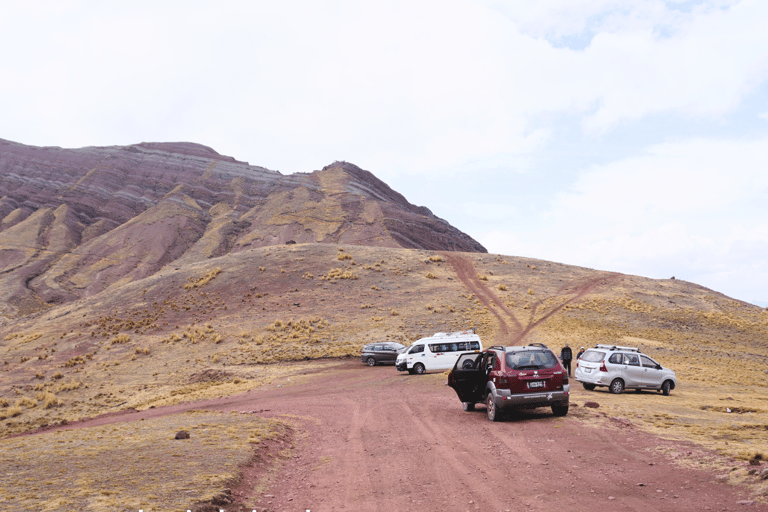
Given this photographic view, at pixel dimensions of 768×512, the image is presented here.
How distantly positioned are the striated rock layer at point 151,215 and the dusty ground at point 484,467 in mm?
79019

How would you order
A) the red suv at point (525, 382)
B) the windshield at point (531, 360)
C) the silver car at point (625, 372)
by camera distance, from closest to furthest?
the red suv at point (525, 382)
the windshield at point (531, 360)
the silver car at point (625, 372)

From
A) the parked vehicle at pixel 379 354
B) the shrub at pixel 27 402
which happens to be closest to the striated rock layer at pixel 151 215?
the shrub at pixel 27 402

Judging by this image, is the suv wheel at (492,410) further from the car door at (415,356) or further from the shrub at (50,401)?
the shrub at (50,401)

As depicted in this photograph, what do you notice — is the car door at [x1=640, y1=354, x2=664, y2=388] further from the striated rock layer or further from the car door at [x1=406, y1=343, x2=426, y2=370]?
the striated rock layer

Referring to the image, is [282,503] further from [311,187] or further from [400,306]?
[311,187]

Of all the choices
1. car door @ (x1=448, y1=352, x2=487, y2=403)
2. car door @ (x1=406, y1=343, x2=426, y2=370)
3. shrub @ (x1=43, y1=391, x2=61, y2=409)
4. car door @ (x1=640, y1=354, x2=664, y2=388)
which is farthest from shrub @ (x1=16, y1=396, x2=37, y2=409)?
car door @ (x1=640, y1=354, x2=664, y2=388)

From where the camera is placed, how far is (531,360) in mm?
14141

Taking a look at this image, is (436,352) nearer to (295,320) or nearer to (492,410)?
(492,410)

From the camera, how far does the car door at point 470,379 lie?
51.0 feet

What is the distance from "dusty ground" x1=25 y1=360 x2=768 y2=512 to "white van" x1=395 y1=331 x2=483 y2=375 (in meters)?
12.5

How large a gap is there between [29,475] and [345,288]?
148 ft

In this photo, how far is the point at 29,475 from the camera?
9531 millimetres

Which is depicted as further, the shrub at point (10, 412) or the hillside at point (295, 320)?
the shrub at point (10, 412)

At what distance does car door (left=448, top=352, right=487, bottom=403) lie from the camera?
51.0ft
